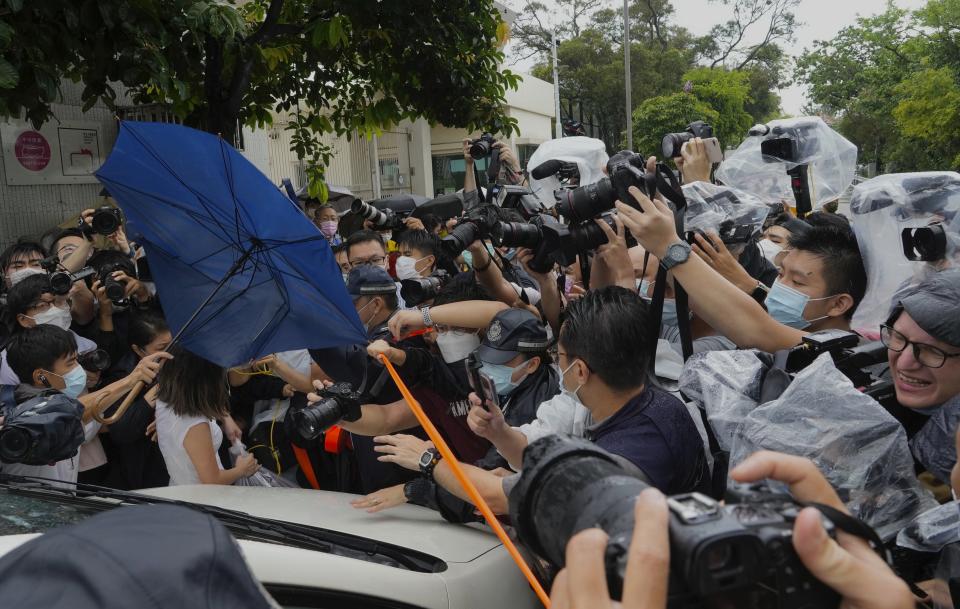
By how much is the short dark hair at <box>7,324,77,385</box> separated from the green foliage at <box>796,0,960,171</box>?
22.0 metres

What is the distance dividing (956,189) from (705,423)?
1.05m

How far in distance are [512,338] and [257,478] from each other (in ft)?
4.31

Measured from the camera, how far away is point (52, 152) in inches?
336

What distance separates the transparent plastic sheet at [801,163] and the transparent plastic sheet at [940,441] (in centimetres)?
168

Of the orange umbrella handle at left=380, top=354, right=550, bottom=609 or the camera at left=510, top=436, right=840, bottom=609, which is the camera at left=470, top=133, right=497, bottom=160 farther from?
the camera at left=510, top=436, right=840, bottom=609

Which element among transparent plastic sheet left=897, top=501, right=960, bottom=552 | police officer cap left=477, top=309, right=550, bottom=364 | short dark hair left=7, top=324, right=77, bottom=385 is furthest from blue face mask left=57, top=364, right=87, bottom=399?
transparent plastic sheet left=897, top=501, right=960, bottom=552

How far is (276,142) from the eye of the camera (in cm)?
1545

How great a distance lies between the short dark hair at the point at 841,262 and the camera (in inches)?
109

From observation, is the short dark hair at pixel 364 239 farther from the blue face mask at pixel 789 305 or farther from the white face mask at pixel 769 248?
the blue face mask at pixel 789 305

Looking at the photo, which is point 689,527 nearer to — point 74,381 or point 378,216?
point 74,381

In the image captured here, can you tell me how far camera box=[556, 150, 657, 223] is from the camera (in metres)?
2.56

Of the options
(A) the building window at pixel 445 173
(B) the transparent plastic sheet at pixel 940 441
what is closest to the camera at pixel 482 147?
(B) the transparent plastic sheet at pixel 940 441

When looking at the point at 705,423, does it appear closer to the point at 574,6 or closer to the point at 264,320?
the point at 264,320

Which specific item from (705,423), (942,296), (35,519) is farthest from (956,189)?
(35,519)
